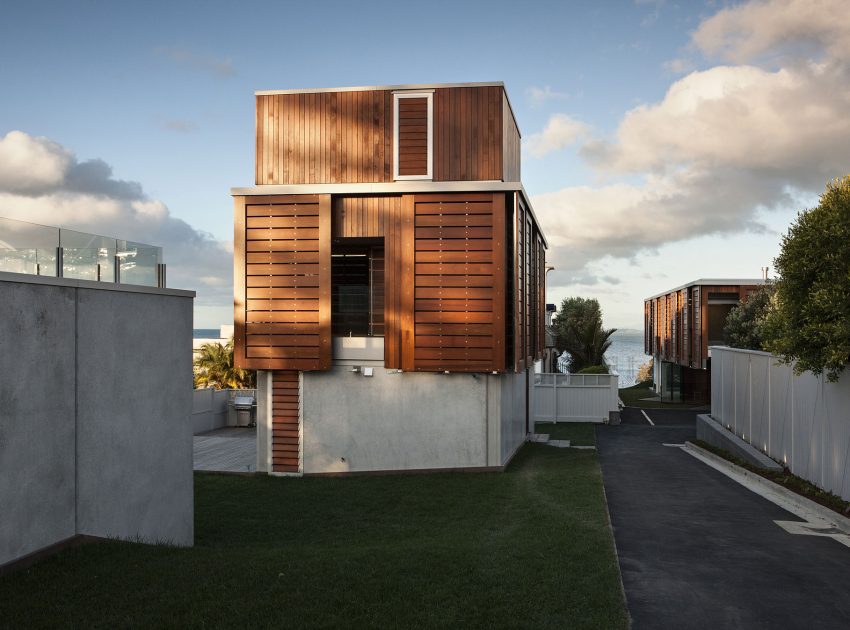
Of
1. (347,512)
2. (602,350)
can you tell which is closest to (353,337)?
(347,512)

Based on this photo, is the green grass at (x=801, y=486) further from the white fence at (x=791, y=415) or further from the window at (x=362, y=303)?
the window at (x=362, y=303)

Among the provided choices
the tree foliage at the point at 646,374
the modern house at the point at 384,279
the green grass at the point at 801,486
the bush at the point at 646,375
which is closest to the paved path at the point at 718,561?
the green grass at the point at 801,486

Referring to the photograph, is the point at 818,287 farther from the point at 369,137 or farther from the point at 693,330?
the point at 693,330

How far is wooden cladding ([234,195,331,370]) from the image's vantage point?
16203mm

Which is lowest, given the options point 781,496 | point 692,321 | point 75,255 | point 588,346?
point 781,496

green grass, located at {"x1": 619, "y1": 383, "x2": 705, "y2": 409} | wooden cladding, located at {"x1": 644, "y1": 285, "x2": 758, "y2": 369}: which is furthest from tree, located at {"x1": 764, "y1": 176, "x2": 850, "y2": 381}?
green grass, located at {"x1": 619, "y1": 383, "x2": 705, "y2": 409}

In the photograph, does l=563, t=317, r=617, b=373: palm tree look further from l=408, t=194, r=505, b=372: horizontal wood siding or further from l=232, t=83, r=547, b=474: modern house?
l=408, t=194, r=505, b=372: horizontal wood siding

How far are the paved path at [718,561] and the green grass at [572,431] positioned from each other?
7.81m

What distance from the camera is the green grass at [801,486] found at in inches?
441

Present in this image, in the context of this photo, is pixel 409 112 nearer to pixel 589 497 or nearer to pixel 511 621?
pixel 589 497

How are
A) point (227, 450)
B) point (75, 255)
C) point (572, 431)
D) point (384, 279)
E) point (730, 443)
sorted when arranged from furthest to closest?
point (572, 431) → point (227, 450) → point (730, 443) → point (384, 279) → point (75, 255)

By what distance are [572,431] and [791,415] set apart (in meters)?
11.7

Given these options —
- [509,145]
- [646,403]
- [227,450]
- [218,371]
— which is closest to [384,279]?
[509,145]

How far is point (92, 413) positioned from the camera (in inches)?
327
